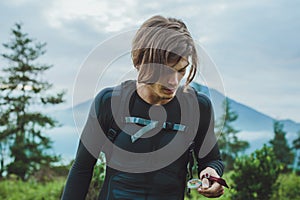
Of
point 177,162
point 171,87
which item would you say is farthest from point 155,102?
point 177,162

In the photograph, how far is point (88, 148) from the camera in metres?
1.47

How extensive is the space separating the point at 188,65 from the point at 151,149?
272mm

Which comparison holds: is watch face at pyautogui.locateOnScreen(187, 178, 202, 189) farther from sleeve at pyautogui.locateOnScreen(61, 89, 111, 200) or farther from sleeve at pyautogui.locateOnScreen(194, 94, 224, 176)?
sleeve at pyautogui.locateOnScreen(61, 89, 111, 200)

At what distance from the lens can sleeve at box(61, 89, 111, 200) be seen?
1439mm

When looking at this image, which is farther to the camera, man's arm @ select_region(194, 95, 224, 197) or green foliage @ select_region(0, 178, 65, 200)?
green foliage @ select_region(0, 178, 65, 200)

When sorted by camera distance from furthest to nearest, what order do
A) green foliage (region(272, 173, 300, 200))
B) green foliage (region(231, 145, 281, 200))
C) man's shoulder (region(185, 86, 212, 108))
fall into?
green foliage (region(272, 173, 300, 200)) → green foliage (region(231, 145, 281, 200)) → man's shoulder (region(185, 86, 212, 108))

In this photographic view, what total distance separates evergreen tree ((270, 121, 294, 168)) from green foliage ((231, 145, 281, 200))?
8.65ft

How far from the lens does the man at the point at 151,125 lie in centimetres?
141

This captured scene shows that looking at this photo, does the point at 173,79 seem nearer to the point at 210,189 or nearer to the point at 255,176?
the point at 210,189

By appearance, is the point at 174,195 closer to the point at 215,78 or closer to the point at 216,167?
the point at 216,167

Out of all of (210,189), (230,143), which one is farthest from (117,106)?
(230,143)

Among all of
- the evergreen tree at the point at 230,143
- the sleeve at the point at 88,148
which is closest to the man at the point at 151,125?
the sleeve at the point at 88,148

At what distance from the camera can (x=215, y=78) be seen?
157 cm

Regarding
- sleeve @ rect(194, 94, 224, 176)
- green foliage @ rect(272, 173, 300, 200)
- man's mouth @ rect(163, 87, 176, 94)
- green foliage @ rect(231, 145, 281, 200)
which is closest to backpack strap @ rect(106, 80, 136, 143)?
man's mouth @ rect(163, 87, 176, 94)
